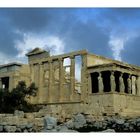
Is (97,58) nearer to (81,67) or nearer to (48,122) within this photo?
(81,67)

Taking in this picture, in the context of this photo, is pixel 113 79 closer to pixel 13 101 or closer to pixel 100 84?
pixel 100 84

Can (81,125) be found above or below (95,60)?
below

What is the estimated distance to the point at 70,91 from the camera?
2712 centimetres

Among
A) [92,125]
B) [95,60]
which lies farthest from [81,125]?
[95,60]

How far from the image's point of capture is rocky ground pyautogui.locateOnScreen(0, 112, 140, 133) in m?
14.5

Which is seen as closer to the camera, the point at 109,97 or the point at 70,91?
the point at 109,97

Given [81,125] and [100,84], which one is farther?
[100,84]

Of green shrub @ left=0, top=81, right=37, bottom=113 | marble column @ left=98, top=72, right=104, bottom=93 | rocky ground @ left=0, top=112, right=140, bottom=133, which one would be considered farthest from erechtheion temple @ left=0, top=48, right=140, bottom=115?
rocky ground @ left=0, top=112, right=140, bottom=133

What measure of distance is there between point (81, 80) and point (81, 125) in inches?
466

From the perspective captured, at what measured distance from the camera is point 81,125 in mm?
15320

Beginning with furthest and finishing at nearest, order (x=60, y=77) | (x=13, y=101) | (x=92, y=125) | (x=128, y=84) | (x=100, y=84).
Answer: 1. (x=60, y=77)
2. (x=128, y=84)
3. (x=100, y=84)
4. (x=13, y=101)
5. (x=92, y=125)
